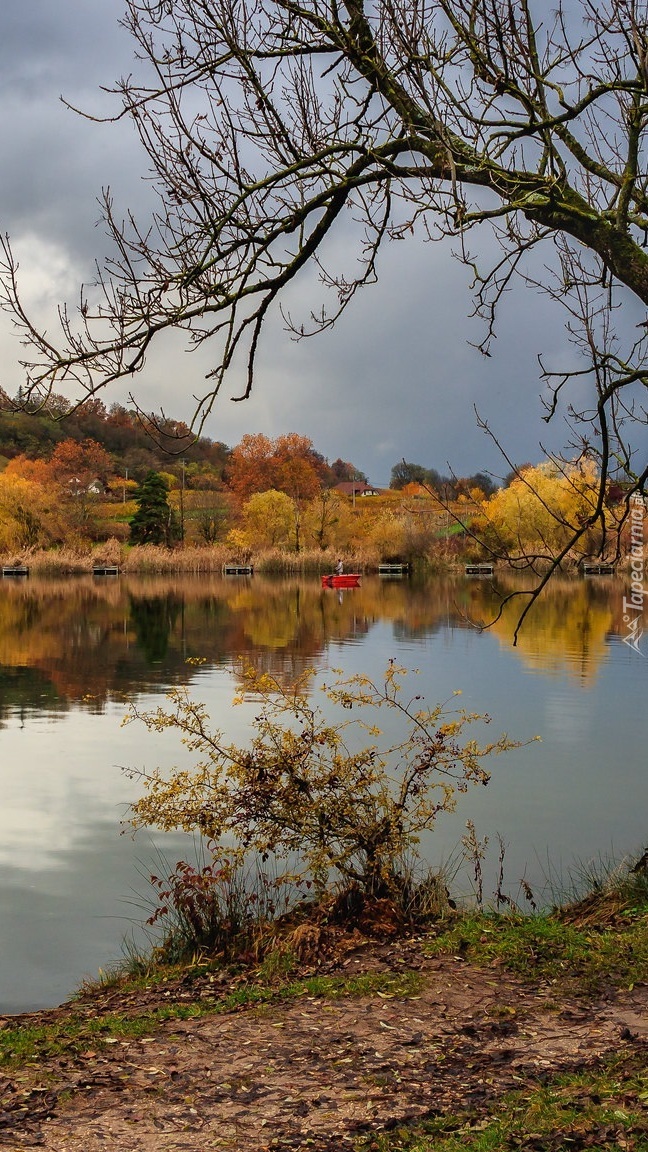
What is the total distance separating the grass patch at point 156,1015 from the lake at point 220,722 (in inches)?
49.7

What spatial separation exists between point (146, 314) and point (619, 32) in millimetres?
3248

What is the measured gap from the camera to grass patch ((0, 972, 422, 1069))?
6.16 meters

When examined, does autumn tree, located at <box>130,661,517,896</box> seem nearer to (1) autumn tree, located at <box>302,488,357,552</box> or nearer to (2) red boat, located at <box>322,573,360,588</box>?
(2) red boat, located at <box>322,573,360,588</box>

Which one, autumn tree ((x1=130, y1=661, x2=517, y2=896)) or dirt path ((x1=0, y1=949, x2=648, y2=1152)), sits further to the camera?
autumn tree ((x1=130, y1=661, x2=517, y2=896))

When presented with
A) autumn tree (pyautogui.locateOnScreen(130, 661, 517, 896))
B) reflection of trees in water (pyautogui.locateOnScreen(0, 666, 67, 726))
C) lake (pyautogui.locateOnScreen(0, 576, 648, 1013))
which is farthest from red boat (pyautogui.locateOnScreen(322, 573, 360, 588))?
autumn tree (pyautogui.locateOnScreen(130, 661, 517, 896))

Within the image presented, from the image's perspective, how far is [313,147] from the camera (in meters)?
6.89

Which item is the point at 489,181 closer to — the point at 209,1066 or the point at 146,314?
the point at 146,314

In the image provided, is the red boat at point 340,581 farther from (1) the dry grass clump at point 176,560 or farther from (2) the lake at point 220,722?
(1) the dry grass clump at point 176,560

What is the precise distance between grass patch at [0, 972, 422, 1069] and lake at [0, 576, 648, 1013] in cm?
126

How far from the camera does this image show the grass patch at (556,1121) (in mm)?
4230

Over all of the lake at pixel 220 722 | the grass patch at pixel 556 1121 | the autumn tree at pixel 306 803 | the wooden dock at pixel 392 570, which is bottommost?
the lake at pixel 220 722

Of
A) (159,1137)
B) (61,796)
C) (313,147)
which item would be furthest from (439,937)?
(61,796)

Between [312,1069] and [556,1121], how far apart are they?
1.56 meters

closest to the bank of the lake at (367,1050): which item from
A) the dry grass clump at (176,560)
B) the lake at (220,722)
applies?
the lake at (220,722)
